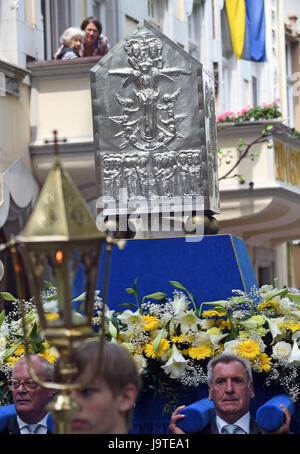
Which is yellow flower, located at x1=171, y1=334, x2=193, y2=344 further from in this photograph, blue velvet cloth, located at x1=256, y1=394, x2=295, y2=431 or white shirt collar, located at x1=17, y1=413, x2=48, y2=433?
white shirt collar, located at x1=17, y1=413, x2=48, y2=433

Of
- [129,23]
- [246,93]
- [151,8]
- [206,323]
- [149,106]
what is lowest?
[206,323]

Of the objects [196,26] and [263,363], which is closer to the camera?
[263,363]

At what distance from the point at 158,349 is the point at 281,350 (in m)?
0.57

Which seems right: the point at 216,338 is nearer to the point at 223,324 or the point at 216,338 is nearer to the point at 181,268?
the point at 223,324

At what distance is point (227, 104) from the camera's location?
22250 millimetres

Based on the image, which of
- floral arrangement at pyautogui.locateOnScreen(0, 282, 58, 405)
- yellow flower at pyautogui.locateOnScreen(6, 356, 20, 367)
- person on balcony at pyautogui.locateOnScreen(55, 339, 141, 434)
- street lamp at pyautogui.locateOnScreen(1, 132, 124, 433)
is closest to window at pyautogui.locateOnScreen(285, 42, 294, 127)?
floral arrangement at pyautogui.locateOnScreen(0, 282, 58, 405)

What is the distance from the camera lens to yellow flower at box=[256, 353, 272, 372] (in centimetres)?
552

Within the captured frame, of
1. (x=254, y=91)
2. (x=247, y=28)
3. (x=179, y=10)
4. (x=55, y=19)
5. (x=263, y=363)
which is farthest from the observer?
(x=254, y=91)

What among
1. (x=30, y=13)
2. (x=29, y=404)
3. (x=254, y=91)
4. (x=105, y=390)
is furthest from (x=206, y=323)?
(x=254, y=91)

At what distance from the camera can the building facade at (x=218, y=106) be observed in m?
13.4

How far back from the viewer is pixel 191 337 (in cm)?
577

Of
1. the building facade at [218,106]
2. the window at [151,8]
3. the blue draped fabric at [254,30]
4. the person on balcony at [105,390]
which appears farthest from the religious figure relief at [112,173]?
the blue draped fabric at [254,30]

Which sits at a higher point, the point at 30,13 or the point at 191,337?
the point at 30,13

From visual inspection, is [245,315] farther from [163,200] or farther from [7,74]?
[7,74]
